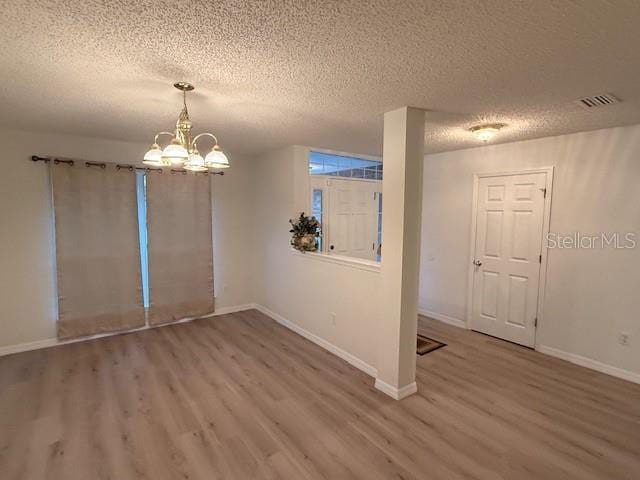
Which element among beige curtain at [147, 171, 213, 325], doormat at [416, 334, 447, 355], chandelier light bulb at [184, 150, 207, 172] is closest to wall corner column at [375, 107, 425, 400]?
doormat at [416, 334, 447, 355]

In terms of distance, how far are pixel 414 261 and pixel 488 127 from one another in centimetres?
153

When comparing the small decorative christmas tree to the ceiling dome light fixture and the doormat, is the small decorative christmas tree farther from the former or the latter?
Answer: the ceiling dome light fixture

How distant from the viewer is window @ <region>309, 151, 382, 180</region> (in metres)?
4.77

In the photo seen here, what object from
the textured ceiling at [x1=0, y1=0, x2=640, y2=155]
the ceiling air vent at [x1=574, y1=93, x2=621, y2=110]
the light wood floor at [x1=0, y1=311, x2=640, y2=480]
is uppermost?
the textured ceiling at [x1=0, y1=0, x2=640, y2=155]

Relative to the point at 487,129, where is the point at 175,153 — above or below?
below

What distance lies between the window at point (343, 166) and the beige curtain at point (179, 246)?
5.19ft

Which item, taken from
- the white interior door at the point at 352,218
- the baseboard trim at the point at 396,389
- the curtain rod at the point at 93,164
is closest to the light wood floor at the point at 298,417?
the baseboard trim at the point at 396,389

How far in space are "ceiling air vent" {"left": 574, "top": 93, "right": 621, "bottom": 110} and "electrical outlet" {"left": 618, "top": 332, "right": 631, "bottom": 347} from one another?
2.17m

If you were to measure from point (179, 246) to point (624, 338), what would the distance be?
5.15 meters

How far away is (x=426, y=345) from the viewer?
12.9ft

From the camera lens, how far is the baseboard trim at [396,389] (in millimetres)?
2830

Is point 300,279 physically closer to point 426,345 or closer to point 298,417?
point 426,345

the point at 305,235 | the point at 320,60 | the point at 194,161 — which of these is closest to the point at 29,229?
the point at 194,161

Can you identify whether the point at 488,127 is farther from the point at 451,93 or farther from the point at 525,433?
the point at 525,433
